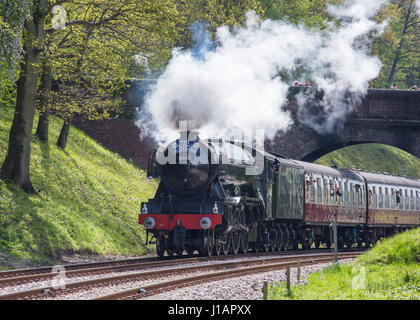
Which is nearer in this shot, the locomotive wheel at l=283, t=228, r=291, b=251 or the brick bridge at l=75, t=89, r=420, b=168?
the locomotive wheel at l=283, t=228, r=291, b=251

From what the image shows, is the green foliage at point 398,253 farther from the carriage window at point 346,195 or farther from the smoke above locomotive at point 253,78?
the carriage window at point 346,195

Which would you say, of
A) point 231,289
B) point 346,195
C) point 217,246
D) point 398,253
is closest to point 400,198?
point 346,195

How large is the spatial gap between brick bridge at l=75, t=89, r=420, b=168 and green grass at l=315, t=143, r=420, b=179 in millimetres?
19875

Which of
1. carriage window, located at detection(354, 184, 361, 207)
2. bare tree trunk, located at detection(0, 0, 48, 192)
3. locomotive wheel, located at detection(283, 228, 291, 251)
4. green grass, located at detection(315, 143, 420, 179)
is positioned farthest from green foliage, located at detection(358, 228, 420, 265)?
green grass, located at detection(315, 143, 420, 179)

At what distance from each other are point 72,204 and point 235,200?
272 inches

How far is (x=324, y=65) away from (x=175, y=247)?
16690mm

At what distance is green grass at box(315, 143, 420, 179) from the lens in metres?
57.0

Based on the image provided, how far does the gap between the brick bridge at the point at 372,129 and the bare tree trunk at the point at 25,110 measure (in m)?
16.7

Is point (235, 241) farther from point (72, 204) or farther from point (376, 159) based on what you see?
point (376, 159)

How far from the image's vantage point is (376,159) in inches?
2356

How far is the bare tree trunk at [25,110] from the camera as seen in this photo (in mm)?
20781

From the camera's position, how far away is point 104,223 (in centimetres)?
2347

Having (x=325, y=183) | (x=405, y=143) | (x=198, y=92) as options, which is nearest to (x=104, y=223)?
(x=198, y=92)

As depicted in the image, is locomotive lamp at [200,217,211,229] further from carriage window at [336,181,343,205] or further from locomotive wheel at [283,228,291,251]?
carriage window at [336,181,343,205]
